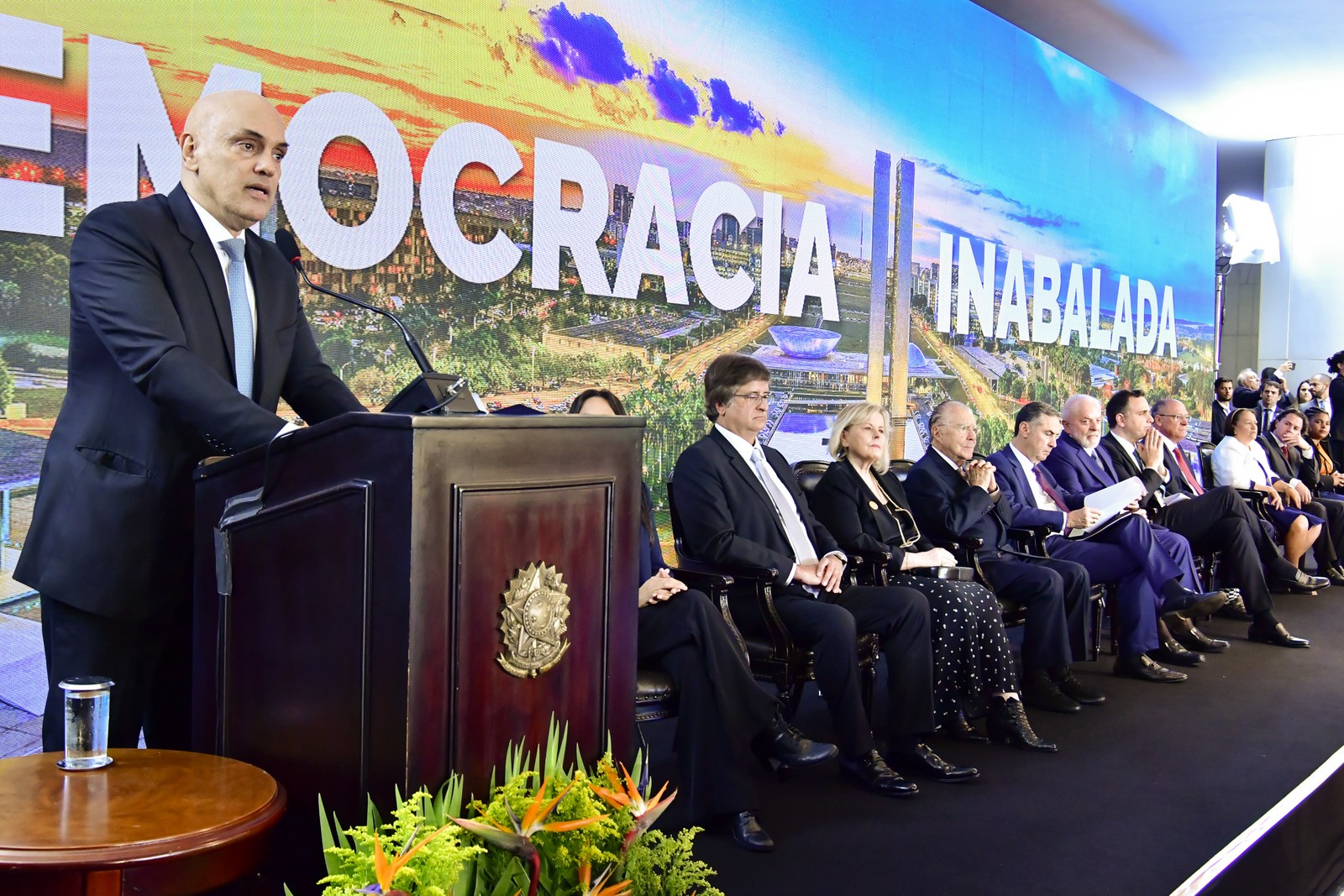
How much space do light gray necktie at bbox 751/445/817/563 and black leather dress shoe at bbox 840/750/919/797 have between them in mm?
661

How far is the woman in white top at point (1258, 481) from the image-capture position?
6.84 metres

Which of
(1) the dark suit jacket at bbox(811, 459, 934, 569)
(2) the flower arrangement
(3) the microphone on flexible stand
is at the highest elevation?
(3) the microphone on flexible stand

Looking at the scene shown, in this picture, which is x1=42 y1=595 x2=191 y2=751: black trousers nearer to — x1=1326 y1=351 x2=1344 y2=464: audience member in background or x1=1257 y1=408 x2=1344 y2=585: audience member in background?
x1=1257 y1=408 x2=1344 y2=585: audience member in background

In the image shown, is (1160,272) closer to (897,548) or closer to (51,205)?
(897,548)

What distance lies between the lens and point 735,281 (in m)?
5.11

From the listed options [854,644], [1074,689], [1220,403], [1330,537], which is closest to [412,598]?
[854,644]

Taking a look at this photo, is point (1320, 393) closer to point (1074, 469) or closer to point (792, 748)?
point (1074, 469)

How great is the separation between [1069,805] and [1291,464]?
18.2ft

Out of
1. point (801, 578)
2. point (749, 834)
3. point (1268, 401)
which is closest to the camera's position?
point (749, 834)

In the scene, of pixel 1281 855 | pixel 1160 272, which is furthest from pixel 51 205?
pixel 1160 272

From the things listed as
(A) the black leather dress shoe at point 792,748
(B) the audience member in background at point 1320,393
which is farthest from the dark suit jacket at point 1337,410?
(A) the black leather dress shoe at point 792,748

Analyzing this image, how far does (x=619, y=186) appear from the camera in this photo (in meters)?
4.48

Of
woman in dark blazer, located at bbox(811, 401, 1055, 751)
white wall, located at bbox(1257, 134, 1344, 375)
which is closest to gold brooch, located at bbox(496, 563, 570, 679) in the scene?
woman in dark blazer, located at bbox(811, 401, 1055, 751)

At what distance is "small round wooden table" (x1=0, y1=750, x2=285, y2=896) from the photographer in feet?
4.05
